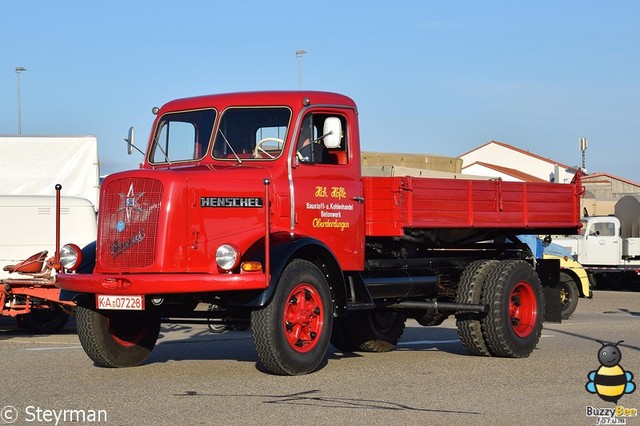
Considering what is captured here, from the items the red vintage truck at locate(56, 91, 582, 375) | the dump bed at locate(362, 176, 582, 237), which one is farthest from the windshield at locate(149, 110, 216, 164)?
the dump bed at locate(362, 176, 582, 237)

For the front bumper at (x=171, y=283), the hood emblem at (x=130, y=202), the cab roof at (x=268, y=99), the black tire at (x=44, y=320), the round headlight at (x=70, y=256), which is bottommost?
the black tire at (x=44, y=320)

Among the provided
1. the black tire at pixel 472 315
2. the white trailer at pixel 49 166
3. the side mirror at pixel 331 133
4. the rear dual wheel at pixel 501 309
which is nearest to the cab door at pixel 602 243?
the white trailer at pixel 49 166

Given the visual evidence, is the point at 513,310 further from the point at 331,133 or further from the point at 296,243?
the point at 296,243

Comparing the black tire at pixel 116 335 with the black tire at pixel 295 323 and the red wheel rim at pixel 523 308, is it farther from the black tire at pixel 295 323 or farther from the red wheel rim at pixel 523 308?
the red wheel rim at pixel 523 308

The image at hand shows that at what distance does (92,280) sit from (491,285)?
495cm

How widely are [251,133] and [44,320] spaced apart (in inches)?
315

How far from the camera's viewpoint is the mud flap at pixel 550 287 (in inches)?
585

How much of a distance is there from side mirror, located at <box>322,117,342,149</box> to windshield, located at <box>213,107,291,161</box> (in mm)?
410

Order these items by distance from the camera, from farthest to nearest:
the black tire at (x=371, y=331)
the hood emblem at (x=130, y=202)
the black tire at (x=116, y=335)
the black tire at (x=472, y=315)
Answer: the black tire at (x=371, y=331) < the black tire at (x=472, y=315) < the black tire at (x=116, y=335) < the hood emblem at (x=130, y=202)

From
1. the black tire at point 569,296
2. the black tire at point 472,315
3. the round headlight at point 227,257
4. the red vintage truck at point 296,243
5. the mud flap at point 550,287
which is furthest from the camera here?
the black tire at point 569,296

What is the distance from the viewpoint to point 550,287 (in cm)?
1502

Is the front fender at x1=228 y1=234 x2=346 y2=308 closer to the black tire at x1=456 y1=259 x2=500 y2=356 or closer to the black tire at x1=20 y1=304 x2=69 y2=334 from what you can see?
the black tire at x1=456 y1=259 x2=500 y2=356

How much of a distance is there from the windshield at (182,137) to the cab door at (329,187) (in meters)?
1.11

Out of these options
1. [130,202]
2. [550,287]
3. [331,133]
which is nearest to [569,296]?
[550,287]
